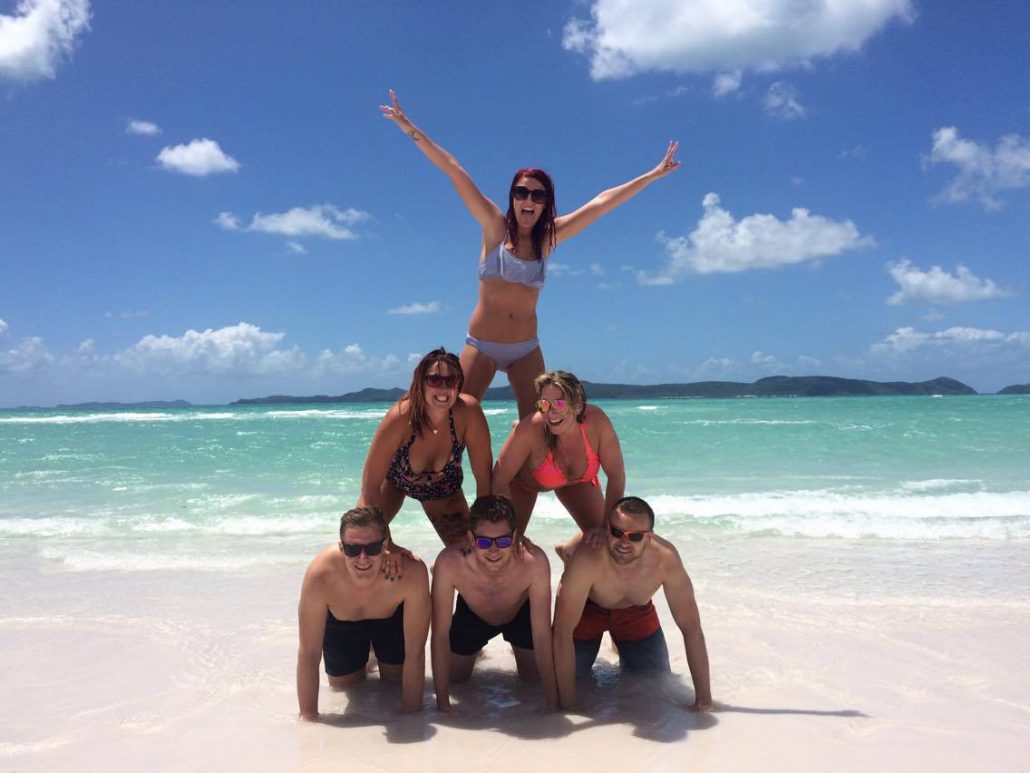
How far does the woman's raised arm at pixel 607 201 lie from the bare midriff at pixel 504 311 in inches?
19.8

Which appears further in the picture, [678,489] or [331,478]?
[331,478]

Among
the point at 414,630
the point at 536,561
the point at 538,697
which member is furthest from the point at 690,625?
the point at 414,630

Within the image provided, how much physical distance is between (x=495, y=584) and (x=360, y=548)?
891 mm

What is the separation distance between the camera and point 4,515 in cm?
1070

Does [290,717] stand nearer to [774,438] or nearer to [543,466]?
[543,466]

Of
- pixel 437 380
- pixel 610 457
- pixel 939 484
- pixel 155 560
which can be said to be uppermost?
pixel 437 380

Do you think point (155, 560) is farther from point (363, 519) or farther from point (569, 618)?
point (569, 618)

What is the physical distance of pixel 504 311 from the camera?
5.45 m

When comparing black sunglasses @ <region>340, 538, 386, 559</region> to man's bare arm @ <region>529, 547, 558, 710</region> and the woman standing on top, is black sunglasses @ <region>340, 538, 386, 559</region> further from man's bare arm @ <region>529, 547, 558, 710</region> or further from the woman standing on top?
the woman standing on top

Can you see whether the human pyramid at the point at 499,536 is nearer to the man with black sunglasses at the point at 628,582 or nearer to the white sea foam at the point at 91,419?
the man with black sunglasses at the point at 628,582

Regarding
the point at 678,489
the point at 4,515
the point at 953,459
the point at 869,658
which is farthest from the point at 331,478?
the point at 953,459

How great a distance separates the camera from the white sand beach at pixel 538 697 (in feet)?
12.5

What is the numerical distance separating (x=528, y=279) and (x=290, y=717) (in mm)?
3240

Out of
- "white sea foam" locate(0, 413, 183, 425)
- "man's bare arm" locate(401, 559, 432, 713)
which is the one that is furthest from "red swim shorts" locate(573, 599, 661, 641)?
"white sea foam" locate(0, 413, 183, 425)
